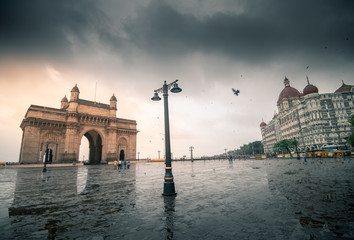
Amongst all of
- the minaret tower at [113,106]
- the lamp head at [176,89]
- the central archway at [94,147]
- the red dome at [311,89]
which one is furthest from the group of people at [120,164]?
the red dome at [311,89]

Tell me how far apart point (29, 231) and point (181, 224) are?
3.09 meters

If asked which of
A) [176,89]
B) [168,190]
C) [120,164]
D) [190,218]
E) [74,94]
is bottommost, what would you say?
[190,218]

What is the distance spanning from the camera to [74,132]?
4362 cm

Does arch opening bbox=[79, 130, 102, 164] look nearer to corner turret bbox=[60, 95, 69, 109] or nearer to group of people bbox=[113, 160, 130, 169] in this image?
corner turret bbox=[60, 95, 69, 109]

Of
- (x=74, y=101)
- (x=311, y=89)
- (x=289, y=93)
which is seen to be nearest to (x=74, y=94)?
(x=74, y=101)

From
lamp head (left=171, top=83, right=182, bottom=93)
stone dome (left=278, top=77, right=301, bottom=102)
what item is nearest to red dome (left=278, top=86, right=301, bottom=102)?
stone dome (left=278, top=77, right=301, bottom=102)

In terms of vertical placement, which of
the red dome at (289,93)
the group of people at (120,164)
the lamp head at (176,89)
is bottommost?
the group of people at (120,164)

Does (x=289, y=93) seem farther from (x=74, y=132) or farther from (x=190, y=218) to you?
(x=190, y=218)

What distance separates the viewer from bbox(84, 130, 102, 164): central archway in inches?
2114

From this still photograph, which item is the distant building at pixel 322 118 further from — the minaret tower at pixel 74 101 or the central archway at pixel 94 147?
the minaret tower at pixel 74 101

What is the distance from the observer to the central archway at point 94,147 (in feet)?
176

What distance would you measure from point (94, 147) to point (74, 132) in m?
12.3

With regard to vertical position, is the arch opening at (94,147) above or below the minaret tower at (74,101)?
below

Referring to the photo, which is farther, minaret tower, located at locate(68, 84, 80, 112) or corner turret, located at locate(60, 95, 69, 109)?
corner turret, located at locate(60, 95, 69, 109)
